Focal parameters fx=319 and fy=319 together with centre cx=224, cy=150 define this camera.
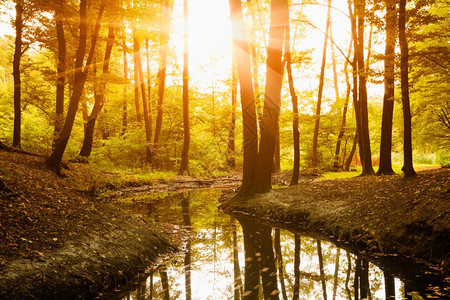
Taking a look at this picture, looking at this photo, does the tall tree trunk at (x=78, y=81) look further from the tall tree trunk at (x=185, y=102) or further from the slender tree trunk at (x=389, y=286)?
the slender tree trunk at (x=389, y=286)

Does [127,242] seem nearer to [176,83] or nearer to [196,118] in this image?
[196,118]

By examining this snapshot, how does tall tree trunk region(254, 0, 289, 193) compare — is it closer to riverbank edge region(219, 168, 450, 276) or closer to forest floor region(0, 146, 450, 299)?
riverbank edge region(219, 168, 450, 276)

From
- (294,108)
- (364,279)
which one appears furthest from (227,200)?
(364,279)

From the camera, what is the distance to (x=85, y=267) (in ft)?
15.1

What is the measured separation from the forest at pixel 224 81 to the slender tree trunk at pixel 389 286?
17.9 ft

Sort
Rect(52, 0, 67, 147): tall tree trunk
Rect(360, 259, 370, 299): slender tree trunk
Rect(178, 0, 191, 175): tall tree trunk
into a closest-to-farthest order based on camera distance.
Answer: Rect(360, 259, 370, 299): slender tree trunk < Rect(52, 0, 67, 147): tall tree trunk < Rect(178, 0, 191, 175): tall tree trunk

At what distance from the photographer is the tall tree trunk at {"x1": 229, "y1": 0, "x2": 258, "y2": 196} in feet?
36.6

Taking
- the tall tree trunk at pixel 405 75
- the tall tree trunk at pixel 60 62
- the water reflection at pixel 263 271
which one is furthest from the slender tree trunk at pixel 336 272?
the tall tree trunk at pixel 60 62

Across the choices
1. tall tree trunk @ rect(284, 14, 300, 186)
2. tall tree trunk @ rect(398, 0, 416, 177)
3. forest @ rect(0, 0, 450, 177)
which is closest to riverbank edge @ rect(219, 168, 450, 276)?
tall tree trunk @ rect(398, 0, 416, 177)

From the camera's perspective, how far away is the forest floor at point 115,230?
4219mm

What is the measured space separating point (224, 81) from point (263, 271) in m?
19.7

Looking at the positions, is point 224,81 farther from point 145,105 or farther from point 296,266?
point 296,266

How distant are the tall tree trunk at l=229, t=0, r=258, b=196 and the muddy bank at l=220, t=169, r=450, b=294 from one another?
1027 millimetres

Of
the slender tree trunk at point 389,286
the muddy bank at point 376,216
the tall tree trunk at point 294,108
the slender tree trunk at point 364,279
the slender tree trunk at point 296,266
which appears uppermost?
the tall tree trunk at point 294,108
